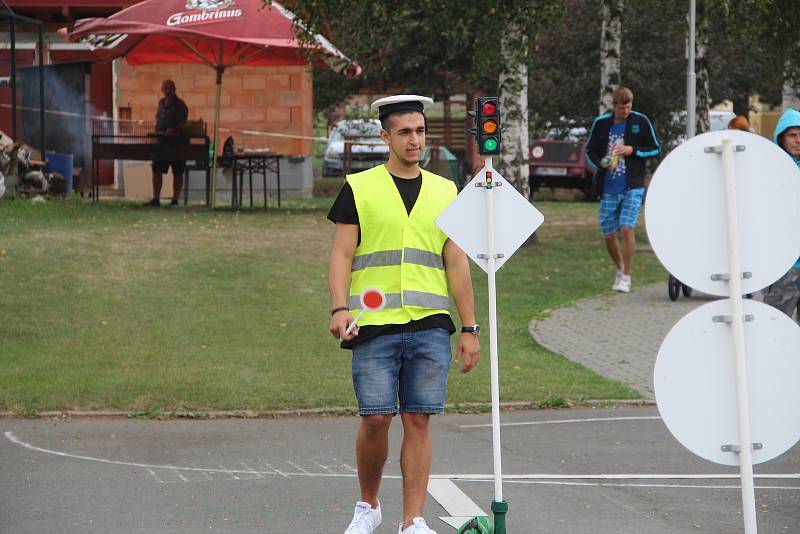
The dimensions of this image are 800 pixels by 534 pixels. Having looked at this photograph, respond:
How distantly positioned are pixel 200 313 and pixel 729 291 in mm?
8934

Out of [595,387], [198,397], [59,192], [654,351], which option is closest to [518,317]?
[654,351]

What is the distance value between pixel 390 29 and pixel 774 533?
Result: 47.4ft

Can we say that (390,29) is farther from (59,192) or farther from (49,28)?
(49,28)

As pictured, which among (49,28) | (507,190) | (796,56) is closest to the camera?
(507,190)

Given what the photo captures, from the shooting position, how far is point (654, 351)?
1283 centimetres

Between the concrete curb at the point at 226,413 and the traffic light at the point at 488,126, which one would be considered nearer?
the traffic light at the point at 488,126

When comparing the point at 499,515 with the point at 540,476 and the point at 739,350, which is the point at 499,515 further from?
the point at 540,476

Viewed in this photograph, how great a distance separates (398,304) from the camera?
664cm

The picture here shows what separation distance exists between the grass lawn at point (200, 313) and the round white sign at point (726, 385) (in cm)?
517

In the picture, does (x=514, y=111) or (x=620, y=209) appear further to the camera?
(x=514, y=111)

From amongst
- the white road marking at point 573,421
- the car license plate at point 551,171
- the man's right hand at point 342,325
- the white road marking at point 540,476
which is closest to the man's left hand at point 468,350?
the man's right hand at point 342,325

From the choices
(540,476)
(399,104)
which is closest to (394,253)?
(399,104)

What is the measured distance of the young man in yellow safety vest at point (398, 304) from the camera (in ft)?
21.7

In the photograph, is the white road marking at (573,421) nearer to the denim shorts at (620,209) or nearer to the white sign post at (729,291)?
the white sign post at (729,291)
